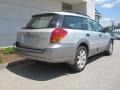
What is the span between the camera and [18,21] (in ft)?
31.0

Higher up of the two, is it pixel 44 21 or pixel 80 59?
pixel 44 21

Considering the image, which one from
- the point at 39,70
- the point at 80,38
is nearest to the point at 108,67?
the point at 80,38

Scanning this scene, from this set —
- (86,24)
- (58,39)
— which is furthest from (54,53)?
(86,24)

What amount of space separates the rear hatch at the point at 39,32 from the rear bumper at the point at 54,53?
0.14 m

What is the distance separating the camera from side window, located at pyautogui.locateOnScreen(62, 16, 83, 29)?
5.31 m

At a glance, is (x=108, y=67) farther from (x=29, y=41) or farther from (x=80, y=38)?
(x=29, y=41)

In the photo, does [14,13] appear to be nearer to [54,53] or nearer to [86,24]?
[86,24]

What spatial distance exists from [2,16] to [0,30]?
65 centimetres

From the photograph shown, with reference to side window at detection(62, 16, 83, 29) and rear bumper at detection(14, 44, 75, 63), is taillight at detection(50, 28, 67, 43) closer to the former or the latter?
rear bumper at detection(14, 44, 75, 63)

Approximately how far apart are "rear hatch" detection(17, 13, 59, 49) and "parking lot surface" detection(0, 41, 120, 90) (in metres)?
0.88

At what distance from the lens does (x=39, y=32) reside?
5.04 metres

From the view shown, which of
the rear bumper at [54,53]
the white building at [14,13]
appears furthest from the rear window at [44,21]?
the white building at [14,13]

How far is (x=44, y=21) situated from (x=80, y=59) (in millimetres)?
1633

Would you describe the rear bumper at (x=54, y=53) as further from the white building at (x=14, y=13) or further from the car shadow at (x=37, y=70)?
the white building at (x=14, y=13)
